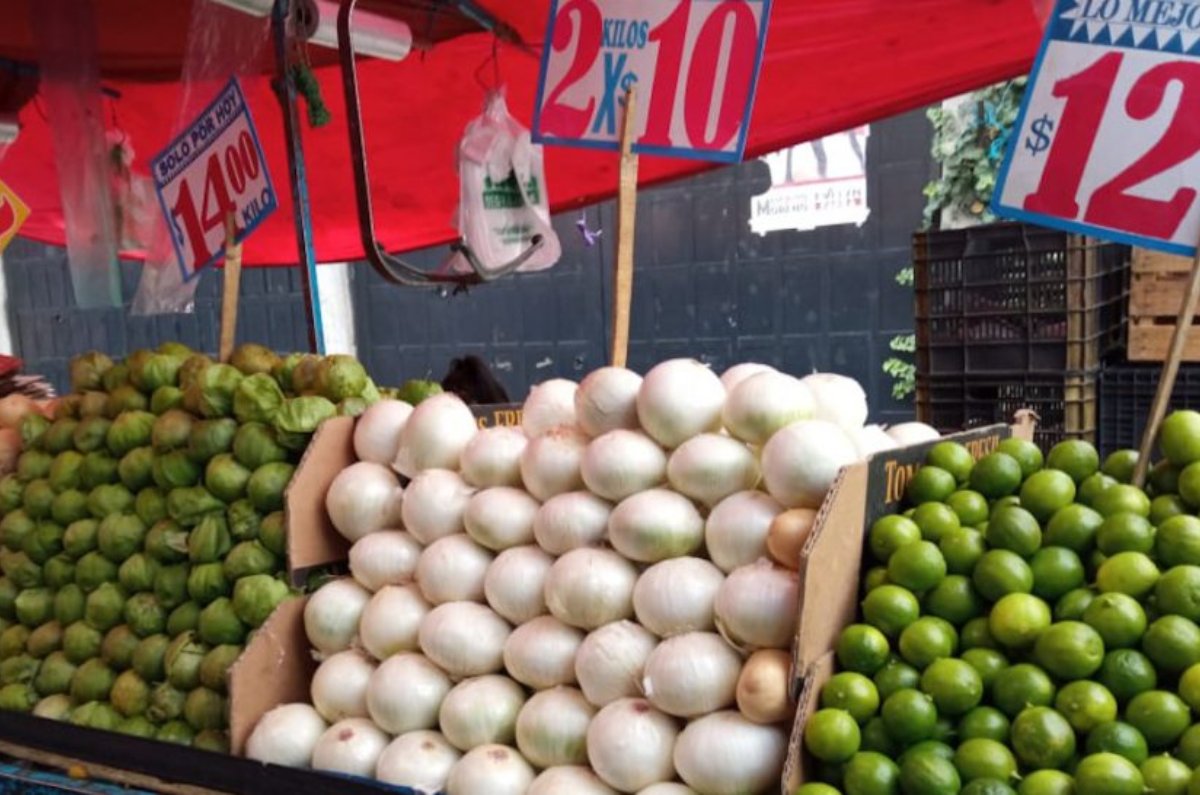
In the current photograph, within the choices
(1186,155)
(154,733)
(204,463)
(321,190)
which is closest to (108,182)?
(204,463)

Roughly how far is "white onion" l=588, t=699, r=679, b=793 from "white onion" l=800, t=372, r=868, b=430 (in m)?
0.69

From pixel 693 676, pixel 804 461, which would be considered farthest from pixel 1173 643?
pixel 693 676

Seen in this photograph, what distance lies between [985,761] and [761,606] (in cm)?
42

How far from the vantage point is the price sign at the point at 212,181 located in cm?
304

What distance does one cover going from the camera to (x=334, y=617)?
2330 millimetres

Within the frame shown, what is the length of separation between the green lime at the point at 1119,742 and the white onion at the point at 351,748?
131 cm

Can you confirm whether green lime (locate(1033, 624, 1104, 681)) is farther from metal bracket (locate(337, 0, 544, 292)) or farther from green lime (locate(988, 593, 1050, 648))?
metal bracket (locate(337, 0, 544, 292))

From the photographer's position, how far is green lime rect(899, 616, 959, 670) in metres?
1.72

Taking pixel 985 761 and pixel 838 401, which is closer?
pixel 985 761

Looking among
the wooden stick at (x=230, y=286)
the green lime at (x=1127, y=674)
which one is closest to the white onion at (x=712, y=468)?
the green lime at (x=1127, y=674)

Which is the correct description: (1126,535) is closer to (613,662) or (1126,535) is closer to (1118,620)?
(1118,620)

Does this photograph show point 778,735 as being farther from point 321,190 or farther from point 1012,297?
point 321,190

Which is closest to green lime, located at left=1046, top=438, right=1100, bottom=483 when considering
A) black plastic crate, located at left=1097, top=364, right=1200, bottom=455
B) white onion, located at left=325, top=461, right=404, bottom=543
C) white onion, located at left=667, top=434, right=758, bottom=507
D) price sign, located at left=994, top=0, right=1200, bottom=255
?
price sign, located at left=994, top=0, right=1200, bottom=255

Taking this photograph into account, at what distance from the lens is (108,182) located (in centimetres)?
→ 372
